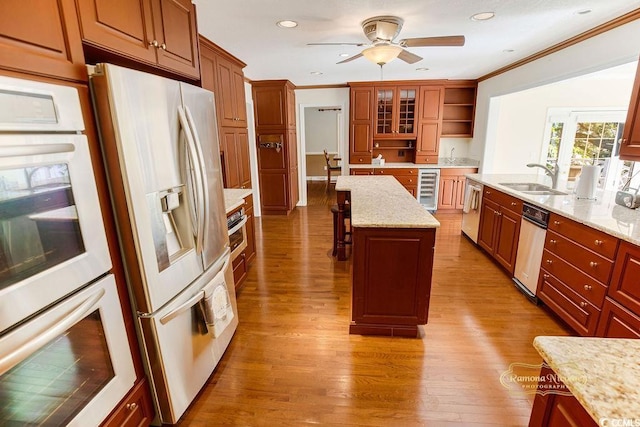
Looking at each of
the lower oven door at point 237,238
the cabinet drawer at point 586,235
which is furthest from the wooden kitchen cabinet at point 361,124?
the cabinet drawer at point 586,235

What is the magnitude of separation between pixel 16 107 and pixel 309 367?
6.24 feet

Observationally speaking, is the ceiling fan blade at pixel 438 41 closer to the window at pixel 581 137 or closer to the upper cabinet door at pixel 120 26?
the upper cabinet door at pixel 120 26

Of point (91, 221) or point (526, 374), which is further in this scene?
point (526, 374)

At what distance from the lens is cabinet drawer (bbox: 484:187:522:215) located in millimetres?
2926

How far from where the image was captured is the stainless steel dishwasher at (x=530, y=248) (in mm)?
2580

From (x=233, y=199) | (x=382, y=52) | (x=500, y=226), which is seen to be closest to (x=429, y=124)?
(x=500, y=226)

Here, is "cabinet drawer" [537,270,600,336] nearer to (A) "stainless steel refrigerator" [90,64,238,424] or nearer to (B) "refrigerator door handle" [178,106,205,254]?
(A) "stainless steel refrigerator" [90,64,238,424]

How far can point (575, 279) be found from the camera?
218 centimetres

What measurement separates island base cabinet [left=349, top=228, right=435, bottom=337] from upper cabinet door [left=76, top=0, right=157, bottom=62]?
159 cm

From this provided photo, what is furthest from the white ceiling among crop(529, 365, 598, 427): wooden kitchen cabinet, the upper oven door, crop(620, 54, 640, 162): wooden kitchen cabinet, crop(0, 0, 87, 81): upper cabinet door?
crop(529, 365, 598, 427): wooden kitchen cabinet

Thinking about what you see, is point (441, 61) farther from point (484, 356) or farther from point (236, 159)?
point (484, 356)

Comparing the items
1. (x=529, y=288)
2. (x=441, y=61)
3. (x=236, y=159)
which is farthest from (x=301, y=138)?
(x=529, y=288)

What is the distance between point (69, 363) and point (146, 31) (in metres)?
1.48

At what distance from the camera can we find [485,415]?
5.34ft
